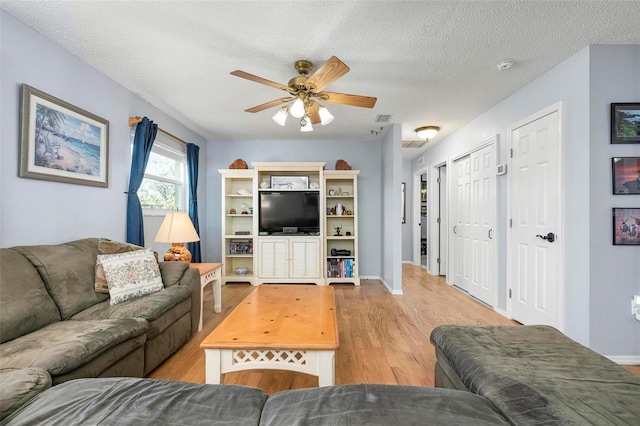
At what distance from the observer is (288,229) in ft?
14.6

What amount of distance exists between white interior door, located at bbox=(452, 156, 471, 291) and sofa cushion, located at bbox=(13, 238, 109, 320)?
14.0ft

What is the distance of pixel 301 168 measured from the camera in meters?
4.42

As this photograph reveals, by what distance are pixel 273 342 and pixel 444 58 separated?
2548 mm

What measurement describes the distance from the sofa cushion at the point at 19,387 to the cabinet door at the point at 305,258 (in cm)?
338

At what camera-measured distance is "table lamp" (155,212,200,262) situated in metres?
2.87

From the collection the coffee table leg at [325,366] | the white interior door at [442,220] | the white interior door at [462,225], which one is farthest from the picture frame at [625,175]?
the white interior door at [442,220]

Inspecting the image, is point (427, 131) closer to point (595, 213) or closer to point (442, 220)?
point (442, 220)

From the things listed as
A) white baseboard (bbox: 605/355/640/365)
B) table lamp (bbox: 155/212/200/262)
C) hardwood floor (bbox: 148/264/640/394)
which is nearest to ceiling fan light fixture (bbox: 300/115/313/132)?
table lamp (bbox: 155/212/200/262)

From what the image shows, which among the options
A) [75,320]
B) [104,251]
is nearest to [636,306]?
[75,320]

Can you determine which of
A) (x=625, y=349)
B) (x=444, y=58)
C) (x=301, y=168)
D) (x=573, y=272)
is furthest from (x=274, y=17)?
(x=625, y=349)

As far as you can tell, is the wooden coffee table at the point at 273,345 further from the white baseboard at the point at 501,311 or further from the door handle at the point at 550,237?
the white baseboard at the point at 501,311

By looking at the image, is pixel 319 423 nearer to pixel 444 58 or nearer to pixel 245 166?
pixel 444 58

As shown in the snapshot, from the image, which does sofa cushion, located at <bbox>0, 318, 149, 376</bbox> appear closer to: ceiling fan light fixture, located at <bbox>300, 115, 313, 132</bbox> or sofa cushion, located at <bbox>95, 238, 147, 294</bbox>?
sofa cushion, located at <bbox>95, 238, 147, 294</bbox>

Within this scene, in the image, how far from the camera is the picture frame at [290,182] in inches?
180
